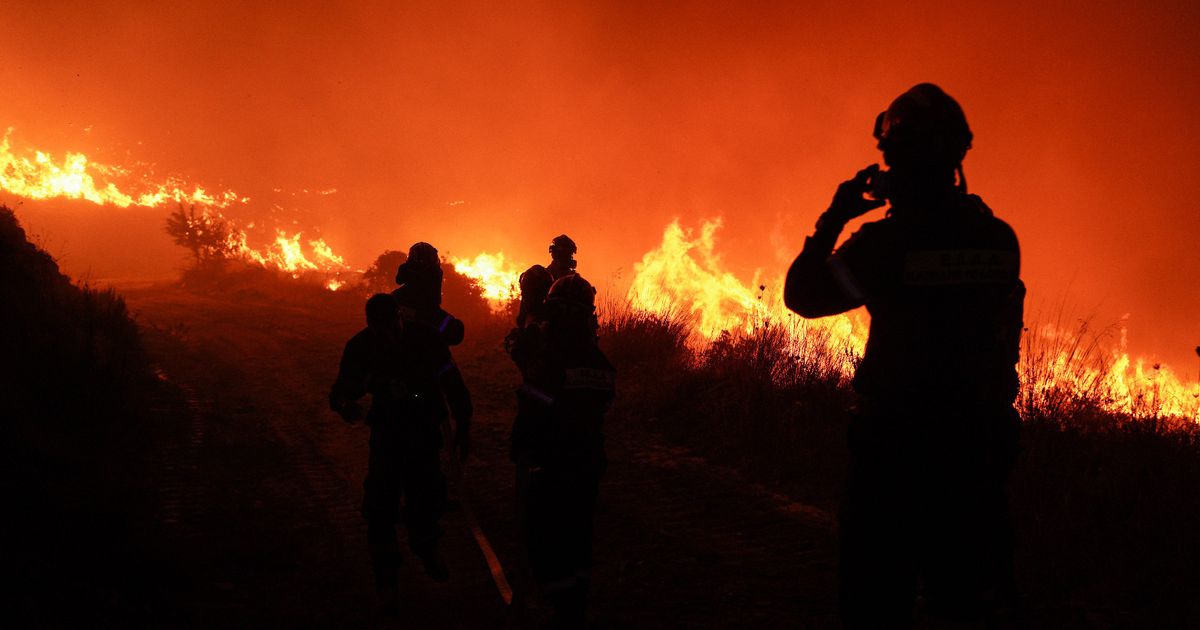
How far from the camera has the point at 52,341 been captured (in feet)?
27.5

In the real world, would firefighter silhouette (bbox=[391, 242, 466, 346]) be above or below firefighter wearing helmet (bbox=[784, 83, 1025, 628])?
above

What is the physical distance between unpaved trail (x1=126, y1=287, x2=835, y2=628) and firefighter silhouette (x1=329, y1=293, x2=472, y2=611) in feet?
1.47

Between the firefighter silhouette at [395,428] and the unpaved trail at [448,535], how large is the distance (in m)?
0.45

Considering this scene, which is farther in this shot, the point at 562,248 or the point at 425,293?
the point at 562,248

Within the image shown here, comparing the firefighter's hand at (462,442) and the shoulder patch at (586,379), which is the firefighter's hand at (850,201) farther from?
the firefighter's hand at (462,442)

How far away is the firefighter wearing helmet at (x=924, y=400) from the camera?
2215 millimetres

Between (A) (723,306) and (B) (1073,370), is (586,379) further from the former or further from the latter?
(A) (723,306)

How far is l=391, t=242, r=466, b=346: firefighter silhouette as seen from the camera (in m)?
5.36

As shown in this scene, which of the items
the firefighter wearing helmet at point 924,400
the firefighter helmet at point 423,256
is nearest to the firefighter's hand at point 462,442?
the firefighter helmet at point 423,256

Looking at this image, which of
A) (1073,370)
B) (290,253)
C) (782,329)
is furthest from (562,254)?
(290,253)

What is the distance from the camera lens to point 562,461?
12.5ft

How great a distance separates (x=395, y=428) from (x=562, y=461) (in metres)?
1.37

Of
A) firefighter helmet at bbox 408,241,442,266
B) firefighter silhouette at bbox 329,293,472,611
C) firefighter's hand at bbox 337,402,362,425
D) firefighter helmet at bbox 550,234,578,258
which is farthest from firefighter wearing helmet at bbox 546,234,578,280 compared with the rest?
firefighter's hand at bbox 337,402,362,425

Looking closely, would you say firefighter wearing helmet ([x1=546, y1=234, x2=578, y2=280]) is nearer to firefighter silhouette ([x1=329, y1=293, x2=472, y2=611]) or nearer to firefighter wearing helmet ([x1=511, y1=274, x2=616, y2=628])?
firefighter silhouette ([x1=329, y1=293, x2=472, y2=611])
